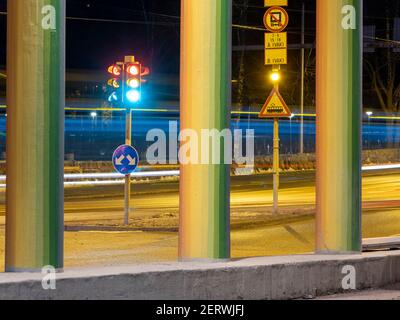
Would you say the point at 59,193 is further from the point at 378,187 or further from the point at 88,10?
the point at 88,10

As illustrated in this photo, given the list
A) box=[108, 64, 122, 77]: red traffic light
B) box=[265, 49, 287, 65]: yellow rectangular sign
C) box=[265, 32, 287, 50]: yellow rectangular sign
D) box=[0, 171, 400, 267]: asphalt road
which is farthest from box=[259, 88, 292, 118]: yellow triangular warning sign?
box=[108, 64, 122, 77]: red traffic light

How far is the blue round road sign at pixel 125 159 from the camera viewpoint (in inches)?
776

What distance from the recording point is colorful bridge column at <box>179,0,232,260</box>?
31.8 feet

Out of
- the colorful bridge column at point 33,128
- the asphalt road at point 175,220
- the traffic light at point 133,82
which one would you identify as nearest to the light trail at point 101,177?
the asphalt road at point 175,220

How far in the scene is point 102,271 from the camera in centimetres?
858

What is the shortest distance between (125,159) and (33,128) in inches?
445

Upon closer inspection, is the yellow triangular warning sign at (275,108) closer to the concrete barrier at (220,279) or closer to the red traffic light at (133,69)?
the red traffic light at (133,69)

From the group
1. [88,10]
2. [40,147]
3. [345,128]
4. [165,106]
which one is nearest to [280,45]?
[345,128]

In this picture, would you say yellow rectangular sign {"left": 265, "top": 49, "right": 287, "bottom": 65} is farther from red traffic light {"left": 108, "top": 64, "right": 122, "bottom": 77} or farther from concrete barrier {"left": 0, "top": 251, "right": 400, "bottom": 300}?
concrete barrier {"left": 0, "top": 251, "right": 400, "bottom": 300}

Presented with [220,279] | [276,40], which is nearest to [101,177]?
[276,40]

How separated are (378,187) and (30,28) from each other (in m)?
25.0

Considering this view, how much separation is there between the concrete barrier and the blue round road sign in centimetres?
943

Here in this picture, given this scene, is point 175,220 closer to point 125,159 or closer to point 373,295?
point 125,159

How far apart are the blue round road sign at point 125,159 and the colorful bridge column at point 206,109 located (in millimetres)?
9981
